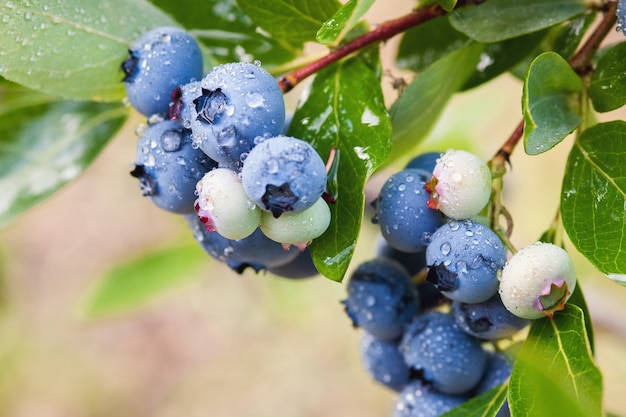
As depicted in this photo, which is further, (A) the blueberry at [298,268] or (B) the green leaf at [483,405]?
(A) the blueberry at [298,268]

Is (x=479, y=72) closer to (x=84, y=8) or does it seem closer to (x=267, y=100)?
(x=267, y=100)

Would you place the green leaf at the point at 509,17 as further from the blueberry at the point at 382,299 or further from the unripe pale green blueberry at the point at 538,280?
the blueberry at the point at 382,299

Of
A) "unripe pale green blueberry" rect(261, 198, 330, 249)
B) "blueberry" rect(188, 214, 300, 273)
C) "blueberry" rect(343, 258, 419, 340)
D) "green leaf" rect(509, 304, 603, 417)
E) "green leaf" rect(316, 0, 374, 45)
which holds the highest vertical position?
"green leaf" rect(316, 0, 374, 45)

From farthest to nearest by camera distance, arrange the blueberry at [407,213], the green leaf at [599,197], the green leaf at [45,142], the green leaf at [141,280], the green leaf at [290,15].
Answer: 1. the green leaf at [141,280]
2. the green leaf at [45,142]
3. the green leaf at [290,15]
4. the blueberry at [407,213]
5. the green leaf at [599,197]

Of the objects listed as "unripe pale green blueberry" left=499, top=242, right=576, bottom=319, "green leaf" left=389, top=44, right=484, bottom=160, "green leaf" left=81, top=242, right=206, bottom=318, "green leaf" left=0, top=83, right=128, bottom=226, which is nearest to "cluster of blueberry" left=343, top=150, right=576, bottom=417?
"unripe pale green blueberry" left=499, top=242, right=576, bottom=319

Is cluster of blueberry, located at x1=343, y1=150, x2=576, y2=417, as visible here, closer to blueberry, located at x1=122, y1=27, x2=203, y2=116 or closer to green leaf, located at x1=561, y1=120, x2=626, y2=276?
green leaf, located at x1=561, y1=120, x2=626, y2=276

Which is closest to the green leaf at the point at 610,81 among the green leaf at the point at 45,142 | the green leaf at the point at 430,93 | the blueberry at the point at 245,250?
the green leaf at the point at 430,93
